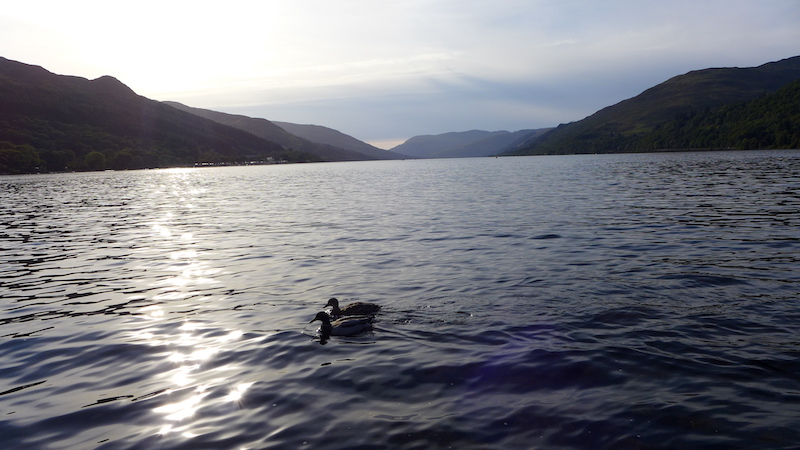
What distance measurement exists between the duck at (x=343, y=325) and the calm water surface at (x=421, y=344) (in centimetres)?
43

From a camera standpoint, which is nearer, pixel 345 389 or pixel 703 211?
pixel 345 389

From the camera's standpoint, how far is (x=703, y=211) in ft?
117

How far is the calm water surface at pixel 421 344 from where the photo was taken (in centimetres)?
912

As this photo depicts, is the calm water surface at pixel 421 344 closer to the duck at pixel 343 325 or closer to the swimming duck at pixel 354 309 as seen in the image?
the duck at pixel 343 325

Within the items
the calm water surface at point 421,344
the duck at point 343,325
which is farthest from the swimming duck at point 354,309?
the calm water surface at point 421,344

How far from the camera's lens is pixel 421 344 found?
13203 mm

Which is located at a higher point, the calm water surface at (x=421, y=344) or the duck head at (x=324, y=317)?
the duck head at (x=324, y=317)

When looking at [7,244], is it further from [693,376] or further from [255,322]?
[693,376]

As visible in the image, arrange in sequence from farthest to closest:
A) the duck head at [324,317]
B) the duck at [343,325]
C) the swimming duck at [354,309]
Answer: the swimming duck at [354,309]
the duck head at [324,317]
the duck at [343,325]

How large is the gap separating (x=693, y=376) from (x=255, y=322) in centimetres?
1167

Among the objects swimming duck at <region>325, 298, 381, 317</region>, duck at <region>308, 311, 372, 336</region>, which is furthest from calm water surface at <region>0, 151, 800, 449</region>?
swimming duck at <region>325, 298, 381, 317</region>

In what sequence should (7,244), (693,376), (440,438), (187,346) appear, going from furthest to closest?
(7,244) < (187,346) < (693,376) < (440,438)

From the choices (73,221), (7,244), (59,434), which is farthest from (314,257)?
(73,221)

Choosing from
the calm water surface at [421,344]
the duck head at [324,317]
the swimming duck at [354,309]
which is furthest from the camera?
the swimming duck at [354,309]
